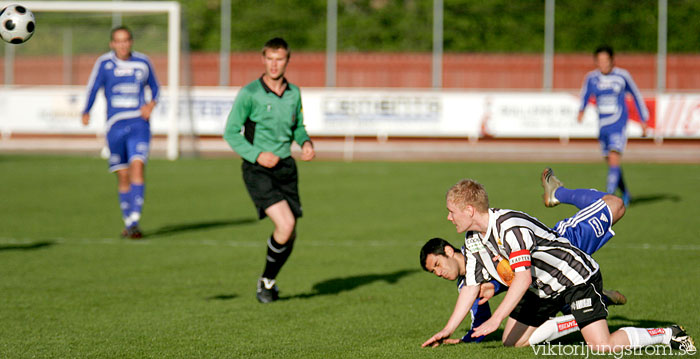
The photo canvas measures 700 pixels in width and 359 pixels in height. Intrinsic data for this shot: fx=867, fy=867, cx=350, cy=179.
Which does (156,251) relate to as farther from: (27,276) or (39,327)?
(39,327)

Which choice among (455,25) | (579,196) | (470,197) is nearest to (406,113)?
(455,25)

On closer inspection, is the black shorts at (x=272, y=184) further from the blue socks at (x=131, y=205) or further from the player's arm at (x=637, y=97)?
the player's arm at (x=637, y=97)

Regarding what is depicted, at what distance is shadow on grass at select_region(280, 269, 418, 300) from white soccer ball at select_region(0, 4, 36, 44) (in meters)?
2.84

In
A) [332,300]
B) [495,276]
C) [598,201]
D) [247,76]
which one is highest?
[247,76]

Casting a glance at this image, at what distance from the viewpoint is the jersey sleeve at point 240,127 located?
6641 millimetres

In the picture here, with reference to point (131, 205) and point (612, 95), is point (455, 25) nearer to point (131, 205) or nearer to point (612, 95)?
point (612, 95)

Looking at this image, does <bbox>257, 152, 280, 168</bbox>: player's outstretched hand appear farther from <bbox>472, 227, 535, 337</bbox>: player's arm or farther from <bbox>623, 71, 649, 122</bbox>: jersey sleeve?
<bbox>623, 71, 649, 122</bbox>: jersey sleeve

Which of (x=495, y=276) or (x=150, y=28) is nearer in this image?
(x=495, y=276)

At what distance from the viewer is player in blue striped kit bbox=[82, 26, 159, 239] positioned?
33.2 feet

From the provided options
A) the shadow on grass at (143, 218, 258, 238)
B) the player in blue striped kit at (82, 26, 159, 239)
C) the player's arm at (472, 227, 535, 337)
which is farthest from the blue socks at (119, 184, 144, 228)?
the player's arm at (472, 227, 535, 337)

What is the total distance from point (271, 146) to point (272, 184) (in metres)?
0.30

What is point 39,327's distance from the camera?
5.73m

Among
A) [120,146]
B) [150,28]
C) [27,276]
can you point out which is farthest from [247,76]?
[27,276]

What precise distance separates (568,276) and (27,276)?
4.89 m
